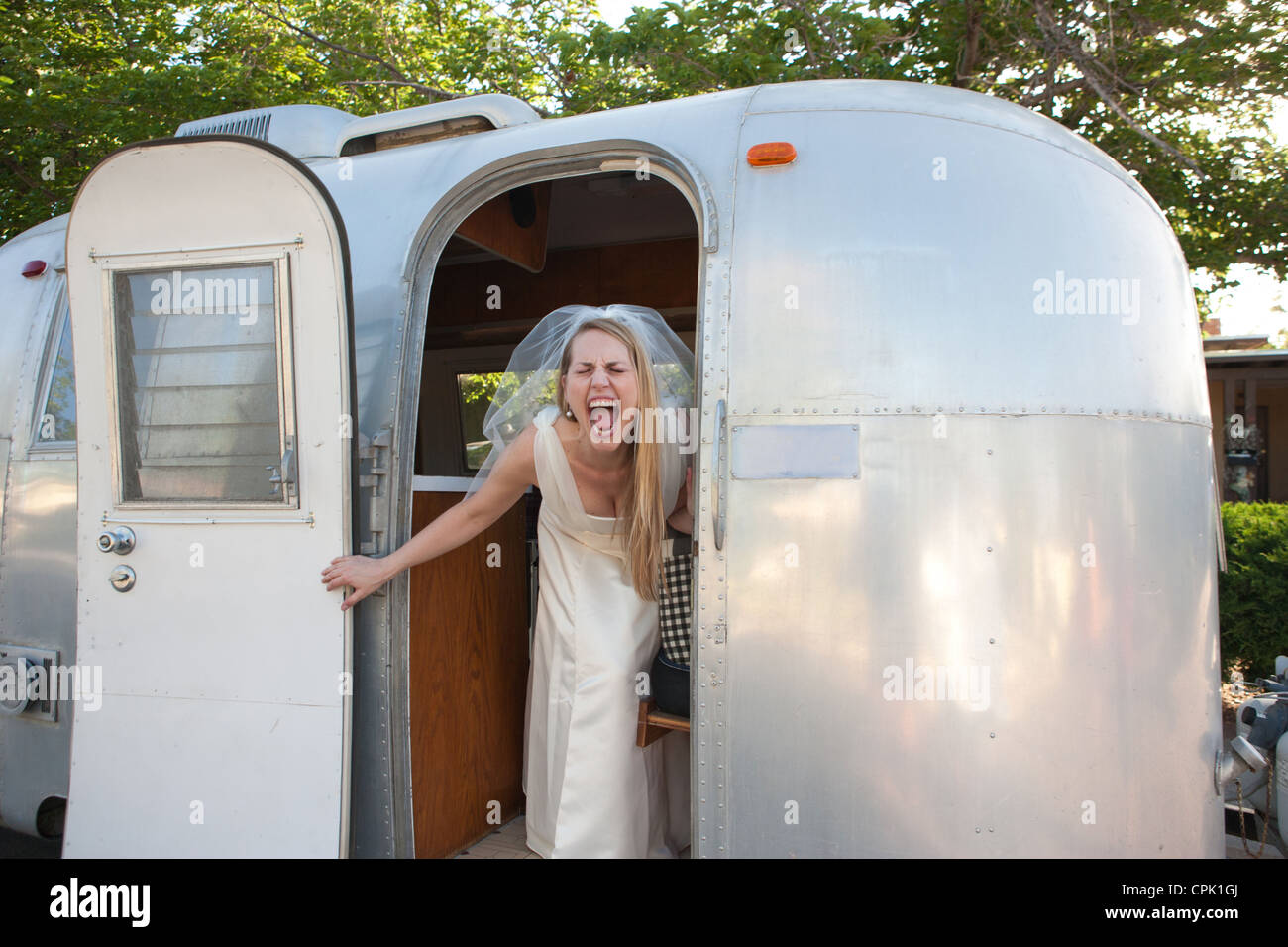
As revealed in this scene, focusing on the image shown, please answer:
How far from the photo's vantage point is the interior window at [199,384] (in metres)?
3.04

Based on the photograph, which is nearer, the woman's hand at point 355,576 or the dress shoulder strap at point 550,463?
the woman's hand at point 355,576

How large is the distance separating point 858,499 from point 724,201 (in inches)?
39.3

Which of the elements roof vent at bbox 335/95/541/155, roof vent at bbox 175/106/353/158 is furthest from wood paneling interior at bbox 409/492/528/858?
roof vent at bbox 175/106/353/158

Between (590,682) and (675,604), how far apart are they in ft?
1.37

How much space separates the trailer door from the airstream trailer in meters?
0.01

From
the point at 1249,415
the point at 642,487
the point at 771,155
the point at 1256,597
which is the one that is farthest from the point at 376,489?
the point at 1249,415

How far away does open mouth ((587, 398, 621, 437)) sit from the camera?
304 centimetres

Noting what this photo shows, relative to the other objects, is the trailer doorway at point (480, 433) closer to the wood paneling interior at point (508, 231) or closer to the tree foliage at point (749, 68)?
the wood paneling interior at point (508, 231)

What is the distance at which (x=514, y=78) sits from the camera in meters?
8.69

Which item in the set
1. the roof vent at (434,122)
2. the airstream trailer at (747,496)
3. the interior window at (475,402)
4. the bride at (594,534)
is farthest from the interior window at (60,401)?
the interior window at (475,402)

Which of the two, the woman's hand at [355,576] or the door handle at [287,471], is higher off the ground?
the door handle at [287,471]

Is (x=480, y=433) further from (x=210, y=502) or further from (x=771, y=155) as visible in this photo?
(x=771, y=155)

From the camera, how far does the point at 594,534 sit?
10.8 feet

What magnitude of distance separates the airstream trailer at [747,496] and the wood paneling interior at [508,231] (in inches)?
18.7
